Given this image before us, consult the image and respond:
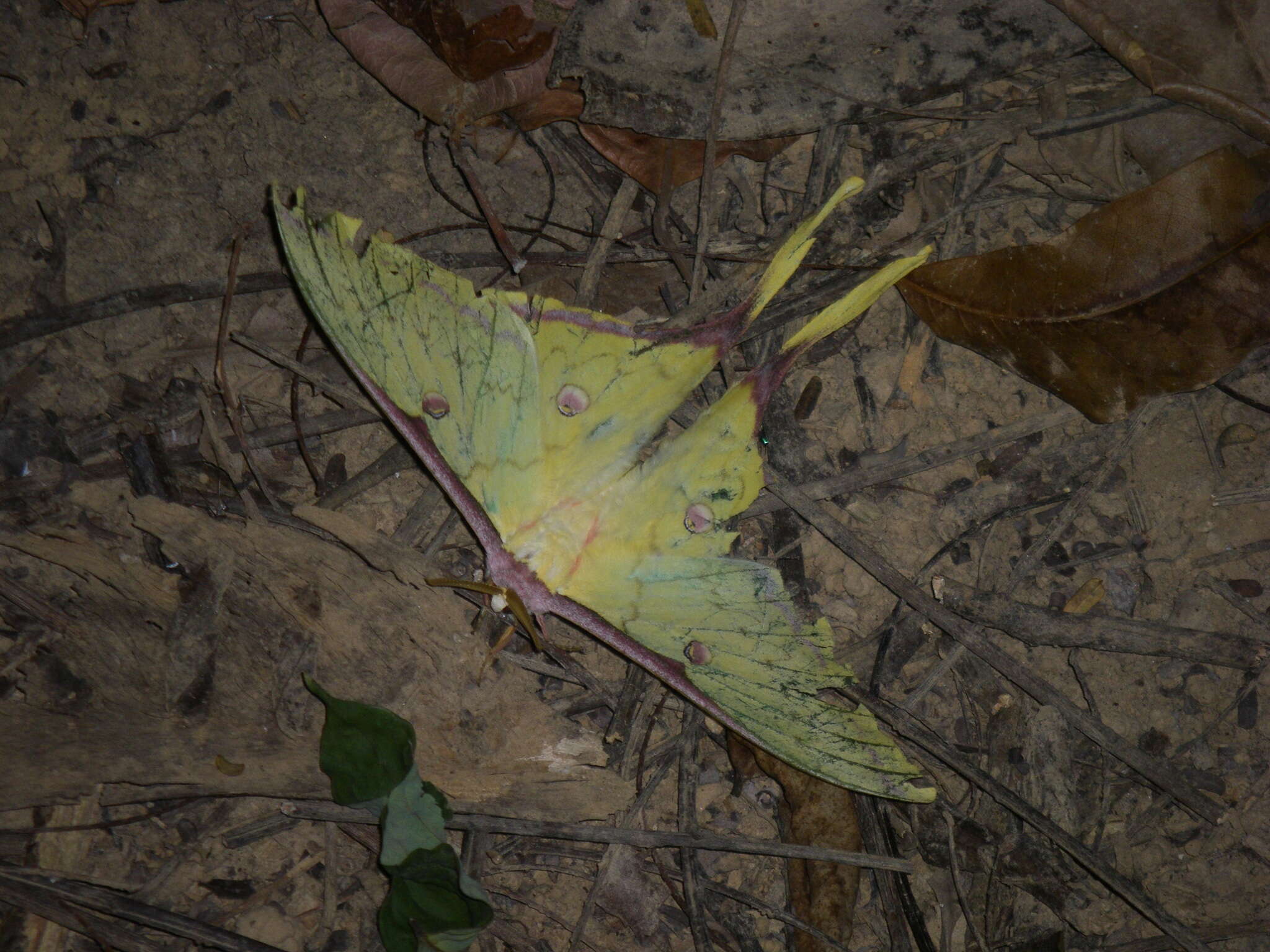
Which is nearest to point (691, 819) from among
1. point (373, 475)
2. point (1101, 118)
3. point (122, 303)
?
point (373, 475)

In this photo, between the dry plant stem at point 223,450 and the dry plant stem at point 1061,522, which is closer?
the dry plant stem at point 223,450

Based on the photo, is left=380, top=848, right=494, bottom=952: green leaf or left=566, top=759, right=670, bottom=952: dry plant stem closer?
left=380, top=848, right=494, bottom=952: green leaf

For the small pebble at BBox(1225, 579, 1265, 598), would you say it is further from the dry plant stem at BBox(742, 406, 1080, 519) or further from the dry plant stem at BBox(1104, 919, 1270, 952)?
the dry plant stem at BBox(1104, 919, 1270, 952)

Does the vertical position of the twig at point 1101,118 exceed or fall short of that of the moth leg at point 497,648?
it exceeds it

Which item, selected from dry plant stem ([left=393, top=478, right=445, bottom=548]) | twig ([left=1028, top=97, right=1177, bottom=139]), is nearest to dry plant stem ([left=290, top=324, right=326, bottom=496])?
dry plant stem ([left=393, top=478, right=445, bottom=548])

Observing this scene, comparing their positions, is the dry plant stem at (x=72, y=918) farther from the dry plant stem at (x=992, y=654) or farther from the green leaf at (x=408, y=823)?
the dry plant stem at (x=992, y=654)

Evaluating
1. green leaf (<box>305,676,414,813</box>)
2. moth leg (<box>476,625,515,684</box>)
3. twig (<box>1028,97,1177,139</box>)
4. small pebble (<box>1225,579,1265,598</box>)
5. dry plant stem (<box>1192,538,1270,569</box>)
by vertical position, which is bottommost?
green leaf (<box>305,676,414,813</box>)

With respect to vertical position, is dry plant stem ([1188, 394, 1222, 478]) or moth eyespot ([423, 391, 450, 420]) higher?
moth eyespot ([423, 391, 450, 420])

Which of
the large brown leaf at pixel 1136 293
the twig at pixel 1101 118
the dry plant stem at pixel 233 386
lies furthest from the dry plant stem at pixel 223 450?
the twig at pixel 1101 118
